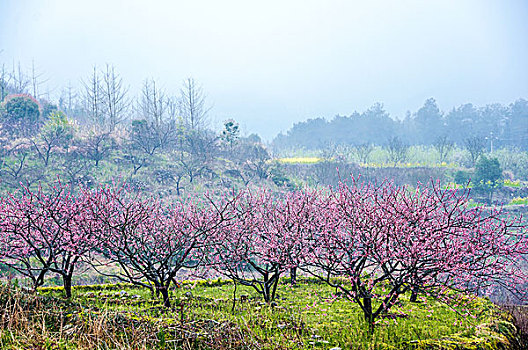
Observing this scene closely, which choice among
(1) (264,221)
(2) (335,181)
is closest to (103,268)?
(1) (264,221)

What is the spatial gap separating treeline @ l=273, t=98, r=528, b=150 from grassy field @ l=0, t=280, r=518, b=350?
170 ft

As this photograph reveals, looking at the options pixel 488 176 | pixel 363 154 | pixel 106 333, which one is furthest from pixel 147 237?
pixel 363 154

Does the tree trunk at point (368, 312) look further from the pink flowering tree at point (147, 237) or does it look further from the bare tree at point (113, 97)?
the bare tree at point (113, 97)

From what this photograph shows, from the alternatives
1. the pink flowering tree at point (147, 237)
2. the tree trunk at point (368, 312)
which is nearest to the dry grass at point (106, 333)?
the pink flowering tree at point (147, 237)

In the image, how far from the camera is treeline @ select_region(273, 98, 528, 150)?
5759 cm

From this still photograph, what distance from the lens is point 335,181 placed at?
98.0 feet

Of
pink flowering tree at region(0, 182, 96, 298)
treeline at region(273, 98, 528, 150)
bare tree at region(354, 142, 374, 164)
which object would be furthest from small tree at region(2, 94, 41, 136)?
treeline at region(273, 98, 528, 150)

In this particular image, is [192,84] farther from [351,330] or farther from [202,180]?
[351,330]

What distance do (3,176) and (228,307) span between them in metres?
19.5

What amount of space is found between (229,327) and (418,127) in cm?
6655

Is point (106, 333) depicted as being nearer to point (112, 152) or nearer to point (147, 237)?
point (147, 237)

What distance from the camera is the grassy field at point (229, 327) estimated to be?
13.9ft

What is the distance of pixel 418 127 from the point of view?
6388 cm

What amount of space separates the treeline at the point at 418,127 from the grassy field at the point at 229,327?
170ft
